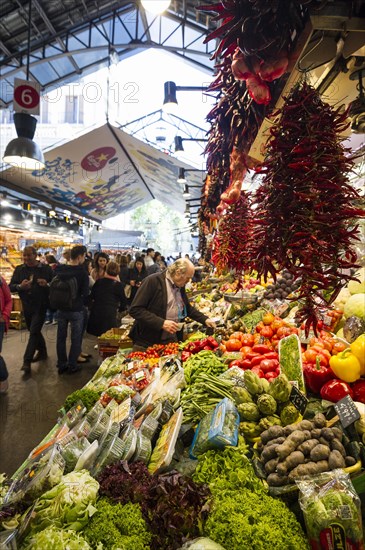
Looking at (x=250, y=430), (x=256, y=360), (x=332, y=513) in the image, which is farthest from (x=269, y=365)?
(x=332, y=513)

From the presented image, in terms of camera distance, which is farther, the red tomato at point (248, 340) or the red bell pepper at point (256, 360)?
the red tomato at point (248, 340)

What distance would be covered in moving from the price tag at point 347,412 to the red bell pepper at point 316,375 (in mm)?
515

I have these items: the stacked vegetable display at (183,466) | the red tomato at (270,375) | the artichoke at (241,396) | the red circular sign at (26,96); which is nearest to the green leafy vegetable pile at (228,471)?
the stacked vegetable display at (183,466)

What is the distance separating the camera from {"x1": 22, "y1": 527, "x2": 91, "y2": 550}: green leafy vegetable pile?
123 centimetres

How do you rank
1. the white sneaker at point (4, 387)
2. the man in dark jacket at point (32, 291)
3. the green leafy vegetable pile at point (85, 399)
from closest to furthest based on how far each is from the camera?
the green leafy vegetable pile at point (85, 399) → the white sneaker at point (4, 387) → the man in dark jacket at point (32, 291)

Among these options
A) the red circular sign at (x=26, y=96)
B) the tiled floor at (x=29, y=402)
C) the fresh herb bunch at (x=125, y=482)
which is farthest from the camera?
the red circular sign at (x=26, y=96)

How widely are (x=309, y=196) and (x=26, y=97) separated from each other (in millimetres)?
5715

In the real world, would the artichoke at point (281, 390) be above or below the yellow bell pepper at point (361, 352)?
below

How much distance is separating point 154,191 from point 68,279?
42.1 ft

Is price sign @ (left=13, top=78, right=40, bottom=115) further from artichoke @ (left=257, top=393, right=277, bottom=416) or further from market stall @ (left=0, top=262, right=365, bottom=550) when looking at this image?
artichoke @ (left=257, top=393, right=277, bottom=416)

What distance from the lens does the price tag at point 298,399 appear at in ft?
6.48

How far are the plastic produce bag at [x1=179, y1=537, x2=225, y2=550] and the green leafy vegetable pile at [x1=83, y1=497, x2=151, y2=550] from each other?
151 mm

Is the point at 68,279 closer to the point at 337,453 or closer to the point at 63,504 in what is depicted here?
the point at 63,504

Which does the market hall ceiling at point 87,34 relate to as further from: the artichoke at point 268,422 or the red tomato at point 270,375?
the artichoke at point 268,422
